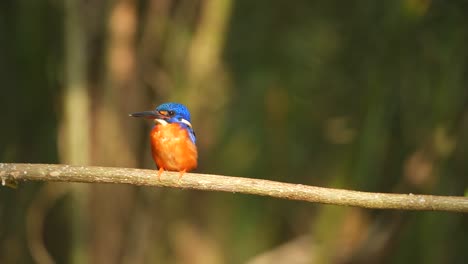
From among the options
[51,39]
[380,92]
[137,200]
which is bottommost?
[137,200]

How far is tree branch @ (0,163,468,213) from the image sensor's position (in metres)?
2.13

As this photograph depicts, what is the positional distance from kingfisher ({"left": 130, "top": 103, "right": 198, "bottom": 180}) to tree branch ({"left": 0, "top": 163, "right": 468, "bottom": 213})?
91 centimetres

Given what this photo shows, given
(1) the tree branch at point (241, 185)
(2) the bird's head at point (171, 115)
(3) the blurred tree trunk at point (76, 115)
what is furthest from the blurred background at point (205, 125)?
(1) the tree branch at point (241, 185)

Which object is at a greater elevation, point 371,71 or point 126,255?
point 371,71

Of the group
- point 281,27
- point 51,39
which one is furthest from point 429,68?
point 51,39

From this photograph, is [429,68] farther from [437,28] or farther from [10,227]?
[10,227]

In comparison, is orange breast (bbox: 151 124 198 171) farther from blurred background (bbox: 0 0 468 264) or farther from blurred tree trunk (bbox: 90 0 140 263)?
blurred tree trunk (bbox: 90 0 140 263)

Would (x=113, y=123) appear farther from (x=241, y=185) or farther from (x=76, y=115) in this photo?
(x=241, y=185)

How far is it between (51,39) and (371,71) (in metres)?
2.13

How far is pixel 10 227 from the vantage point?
4.28 metres

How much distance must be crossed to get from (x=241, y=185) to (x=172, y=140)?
3.97 feet

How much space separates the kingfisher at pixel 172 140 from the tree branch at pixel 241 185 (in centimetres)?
91

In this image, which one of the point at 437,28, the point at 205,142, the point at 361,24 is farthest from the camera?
the point at 205,142

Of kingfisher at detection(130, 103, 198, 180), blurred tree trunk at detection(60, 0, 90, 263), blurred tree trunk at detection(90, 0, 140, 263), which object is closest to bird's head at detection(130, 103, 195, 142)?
kingfisher at detection(130, 103, 198, 180)
